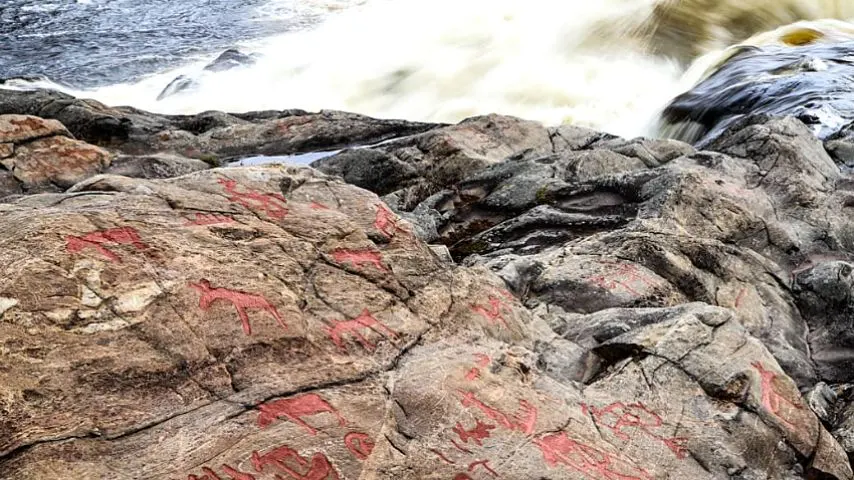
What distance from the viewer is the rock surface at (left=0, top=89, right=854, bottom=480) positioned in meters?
5.50

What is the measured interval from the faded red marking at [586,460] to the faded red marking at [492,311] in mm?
1610

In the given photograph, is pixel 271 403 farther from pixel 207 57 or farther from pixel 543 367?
pixel 207 57

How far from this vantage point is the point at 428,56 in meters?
29.2

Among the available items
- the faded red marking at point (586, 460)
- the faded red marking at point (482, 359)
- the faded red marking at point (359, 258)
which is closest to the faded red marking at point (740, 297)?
the faded red marking at point (586, 460)

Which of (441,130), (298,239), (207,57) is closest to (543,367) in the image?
(298,239)

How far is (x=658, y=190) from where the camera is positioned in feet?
38.4

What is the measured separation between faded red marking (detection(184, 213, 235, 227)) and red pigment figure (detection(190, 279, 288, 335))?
32.7 inches

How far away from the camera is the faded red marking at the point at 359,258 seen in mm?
7445

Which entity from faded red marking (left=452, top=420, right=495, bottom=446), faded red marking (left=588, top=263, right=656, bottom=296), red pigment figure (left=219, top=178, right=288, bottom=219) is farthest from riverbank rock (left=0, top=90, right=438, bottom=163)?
faded red marking (left=452, top=420, right=495, bottom=446)

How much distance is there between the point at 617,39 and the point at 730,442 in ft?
75.4

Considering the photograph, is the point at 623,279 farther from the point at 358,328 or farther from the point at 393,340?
the point at 358,328

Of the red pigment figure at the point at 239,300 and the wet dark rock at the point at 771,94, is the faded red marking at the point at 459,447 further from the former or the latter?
the wet dark rock at the point at 771,94

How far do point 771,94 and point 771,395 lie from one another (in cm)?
1345

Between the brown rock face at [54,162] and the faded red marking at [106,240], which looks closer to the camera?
the faded red marking at [106,240]
